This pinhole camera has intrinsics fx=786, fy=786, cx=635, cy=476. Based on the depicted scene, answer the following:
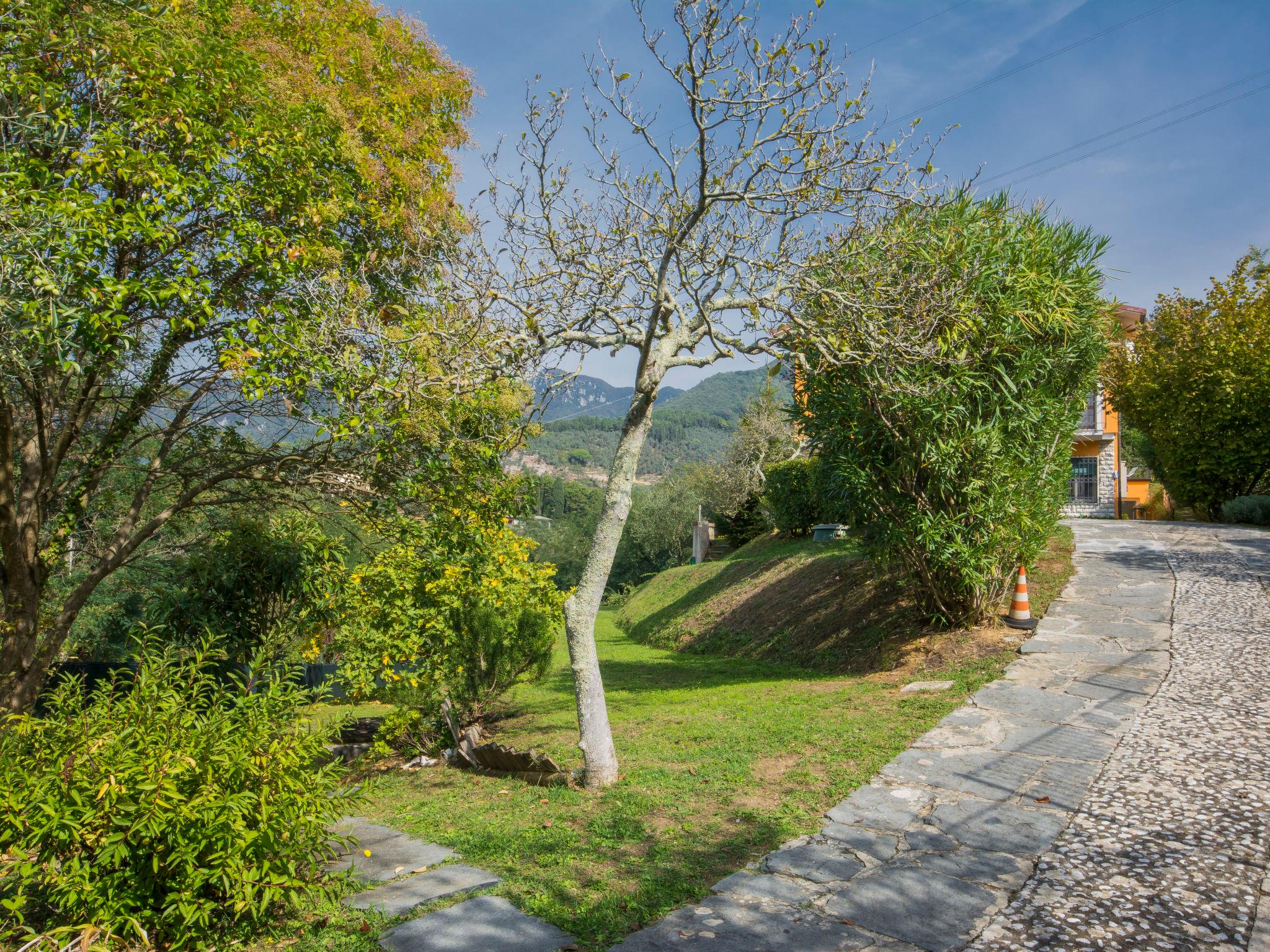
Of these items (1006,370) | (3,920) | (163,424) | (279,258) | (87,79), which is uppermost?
(87,79)

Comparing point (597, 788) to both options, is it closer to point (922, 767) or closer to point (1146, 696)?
point (922, 767)

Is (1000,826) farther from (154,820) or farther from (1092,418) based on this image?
(1092,418)

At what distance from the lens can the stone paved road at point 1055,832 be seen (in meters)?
3.20

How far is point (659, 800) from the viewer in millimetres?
4906

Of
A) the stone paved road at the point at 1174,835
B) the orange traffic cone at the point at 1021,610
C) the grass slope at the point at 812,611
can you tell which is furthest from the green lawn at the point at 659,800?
the stone paved road at the point at 1174,835

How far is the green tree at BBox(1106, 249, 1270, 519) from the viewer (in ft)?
56.6

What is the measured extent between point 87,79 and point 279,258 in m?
1.92

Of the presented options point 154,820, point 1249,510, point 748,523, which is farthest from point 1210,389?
point 154,820

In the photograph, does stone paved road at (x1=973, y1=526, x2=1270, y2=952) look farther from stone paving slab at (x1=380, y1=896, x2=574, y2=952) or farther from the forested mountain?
the forested mountain

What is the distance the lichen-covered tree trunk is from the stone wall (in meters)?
25.3

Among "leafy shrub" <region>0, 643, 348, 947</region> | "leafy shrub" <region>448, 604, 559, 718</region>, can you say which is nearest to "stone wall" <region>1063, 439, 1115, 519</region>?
"leafy shrub" <region>448, 604, 559, 718</region>

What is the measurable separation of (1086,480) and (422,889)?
28781mm

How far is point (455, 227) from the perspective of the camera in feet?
20.4

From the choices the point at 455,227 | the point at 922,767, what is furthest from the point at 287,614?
the point at 922,767
